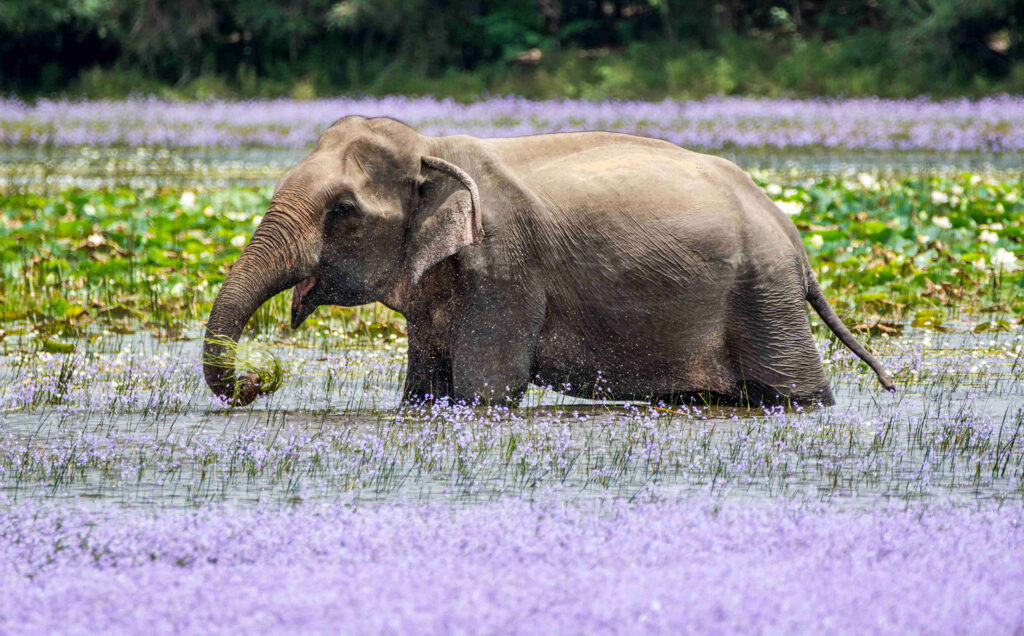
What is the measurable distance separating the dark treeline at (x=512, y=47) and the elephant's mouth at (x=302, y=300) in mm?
22344

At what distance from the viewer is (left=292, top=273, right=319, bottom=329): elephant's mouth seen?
6.06m

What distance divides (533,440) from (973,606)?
2.35 metres

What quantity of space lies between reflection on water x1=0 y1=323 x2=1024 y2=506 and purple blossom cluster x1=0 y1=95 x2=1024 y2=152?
13.3 metres

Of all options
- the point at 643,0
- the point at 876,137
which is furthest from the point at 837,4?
the point at 876,137

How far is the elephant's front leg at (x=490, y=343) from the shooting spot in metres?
6.05

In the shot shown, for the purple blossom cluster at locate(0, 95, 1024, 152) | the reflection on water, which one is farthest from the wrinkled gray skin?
the purple blossom cluster at locate(0, 95, 1024, 152)

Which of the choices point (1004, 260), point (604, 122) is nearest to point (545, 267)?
point (1004, 260)

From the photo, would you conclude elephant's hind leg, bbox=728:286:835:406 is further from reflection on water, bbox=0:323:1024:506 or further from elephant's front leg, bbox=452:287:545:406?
elephant's front leg, bbox=452:287:545:406

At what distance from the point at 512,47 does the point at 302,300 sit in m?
27.9

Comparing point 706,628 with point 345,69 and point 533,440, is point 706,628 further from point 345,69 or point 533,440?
Answer: point 345,69

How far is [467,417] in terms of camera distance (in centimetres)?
593

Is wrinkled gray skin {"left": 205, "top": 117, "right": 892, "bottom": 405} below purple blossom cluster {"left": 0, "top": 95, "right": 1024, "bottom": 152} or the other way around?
the other way around

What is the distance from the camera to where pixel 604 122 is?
74.0ft

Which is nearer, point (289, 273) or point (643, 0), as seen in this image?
point (289, 273)
